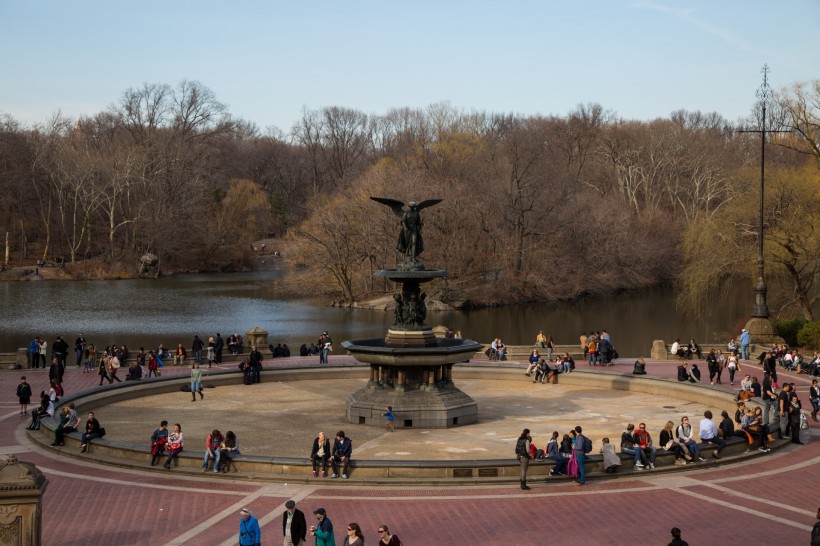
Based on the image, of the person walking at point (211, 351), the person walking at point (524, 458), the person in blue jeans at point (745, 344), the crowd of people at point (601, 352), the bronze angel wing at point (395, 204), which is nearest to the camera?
the person walking at point (524, 458)

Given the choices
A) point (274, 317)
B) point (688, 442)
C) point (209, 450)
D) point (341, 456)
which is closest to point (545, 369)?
point (688, 442)

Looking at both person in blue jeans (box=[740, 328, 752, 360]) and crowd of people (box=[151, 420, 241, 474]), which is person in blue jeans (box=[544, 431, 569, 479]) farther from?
person in blue jeans (box=[740, 328, 752, 360])

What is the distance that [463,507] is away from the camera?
756 inches

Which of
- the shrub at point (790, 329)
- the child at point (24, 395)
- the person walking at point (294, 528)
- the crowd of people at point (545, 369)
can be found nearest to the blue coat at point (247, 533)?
the person walking at point (294, 528)

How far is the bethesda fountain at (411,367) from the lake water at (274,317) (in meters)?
20.8

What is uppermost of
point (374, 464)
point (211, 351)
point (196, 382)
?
point (211, 351)

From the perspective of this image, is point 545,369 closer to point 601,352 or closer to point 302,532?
point 601,352

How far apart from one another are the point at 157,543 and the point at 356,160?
134m

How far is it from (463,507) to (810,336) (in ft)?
95.0

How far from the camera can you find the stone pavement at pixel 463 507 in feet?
56.7

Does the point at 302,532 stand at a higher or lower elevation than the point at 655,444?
lower

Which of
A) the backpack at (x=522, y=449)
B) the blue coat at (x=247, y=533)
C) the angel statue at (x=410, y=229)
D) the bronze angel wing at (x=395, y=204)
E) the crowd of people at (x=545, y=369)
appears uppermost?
the bronze angel wing at (x=395, y=204)

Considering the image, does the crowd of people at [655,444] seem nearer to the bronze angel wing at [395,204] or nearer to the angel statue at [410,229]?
the angel statue at [410,229]

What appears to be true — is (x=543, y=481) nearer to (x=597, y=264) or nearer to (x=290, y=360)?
(x=290, y=360)
